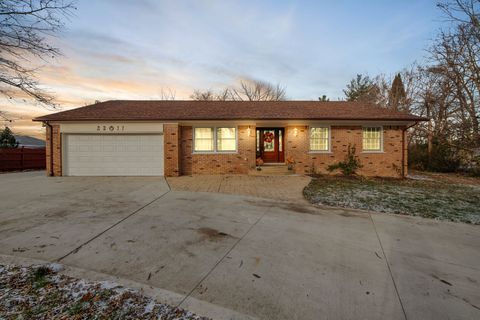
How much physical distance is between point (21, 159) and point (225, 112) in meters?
13.9

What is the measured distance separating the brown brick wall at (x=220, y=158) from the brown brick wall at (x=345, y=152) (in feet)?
6.61

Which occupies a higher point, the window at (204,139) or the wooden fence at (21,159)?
the window at (204,139)

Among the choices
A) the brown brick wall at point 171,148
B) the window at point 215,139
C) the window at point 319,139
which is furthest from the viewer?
the window at point 319,139

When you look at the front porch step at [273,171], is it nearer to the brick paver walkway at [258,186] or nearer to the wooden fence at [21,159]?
the brick paver walkway at [258,186]

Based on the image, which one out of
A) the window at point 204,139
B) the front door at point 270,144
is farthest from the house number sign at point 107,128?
the front door at point 270,144

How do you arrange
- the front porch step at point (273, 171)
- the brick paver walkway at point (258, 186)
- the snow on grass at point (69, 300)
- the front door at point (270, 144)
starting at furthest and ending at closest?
the front door at point (270, 144)
the front porch step at point (273, 171)
the brick paver walkway at point (258, 186)
the snow on grass at point (69, 300)

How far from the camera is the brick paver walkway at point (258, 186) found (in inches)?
313

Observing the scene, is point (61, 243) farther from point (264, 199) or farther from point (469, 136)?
point (469, 136)

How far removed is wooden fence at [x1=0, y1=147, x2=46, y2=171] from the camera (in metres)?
14.7

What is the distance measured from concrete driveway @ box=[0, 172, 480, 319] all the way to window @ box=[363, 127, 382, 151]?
25.1 feet

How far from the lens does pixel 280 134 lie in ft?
43.9

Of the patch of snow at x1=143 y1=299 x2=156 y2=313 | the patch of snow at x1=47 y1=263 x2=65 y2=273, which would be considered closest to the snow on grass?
the patch of snow at x1=143 y1=299 x2=156 y2=313

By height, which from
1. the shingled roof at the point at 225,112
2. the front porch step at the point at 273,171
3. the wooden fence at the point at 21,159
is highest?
the shingled roof at the point at 225,112

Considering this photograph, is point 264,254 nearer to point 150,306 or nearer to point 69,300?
point 150,306
